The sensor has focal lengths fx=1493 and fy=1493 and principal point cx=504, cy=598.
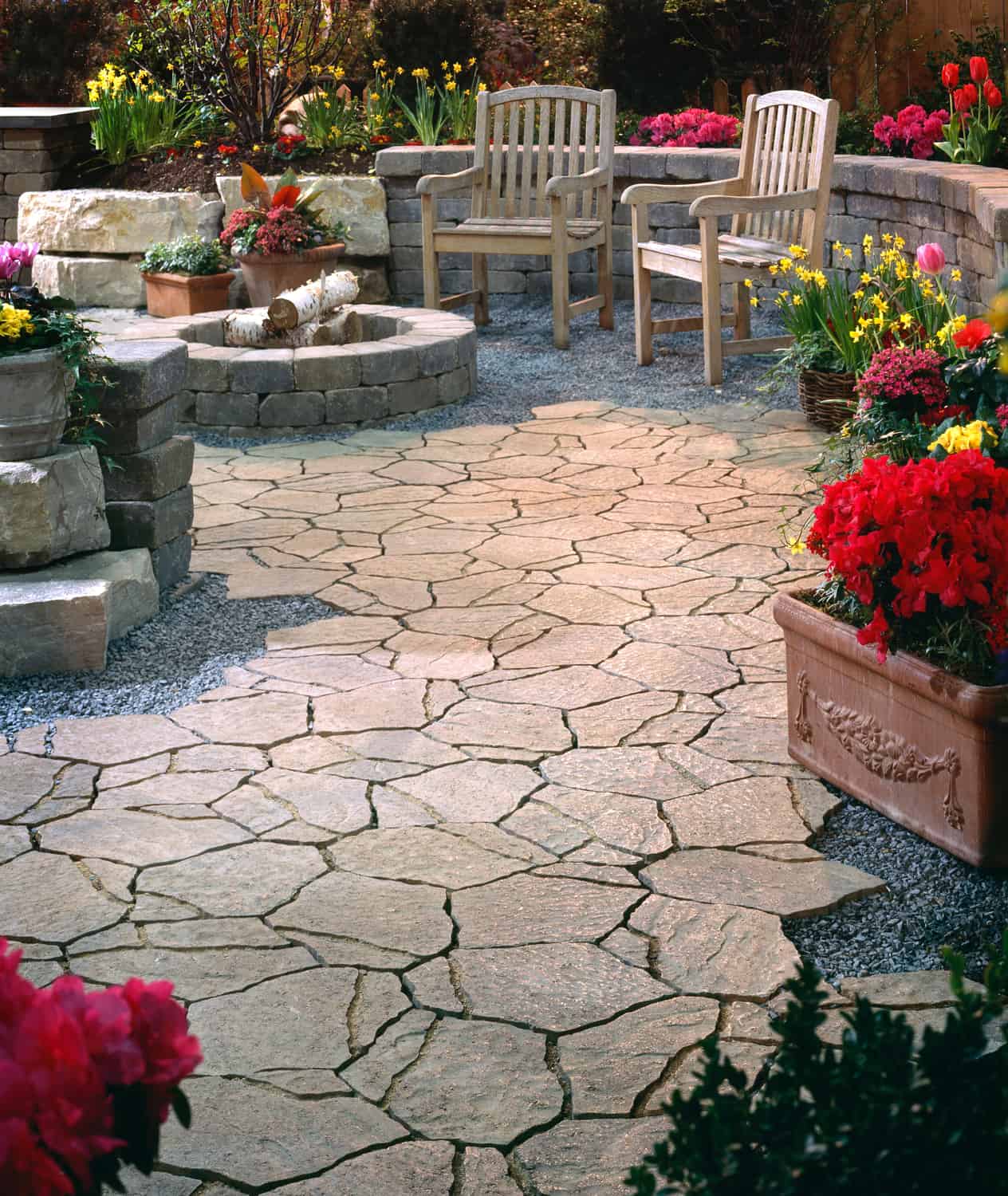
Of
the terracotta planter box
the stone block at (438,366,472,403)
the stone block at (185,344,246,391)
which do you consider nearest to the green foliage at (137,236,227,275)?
the stone block at (185,344,246,391)

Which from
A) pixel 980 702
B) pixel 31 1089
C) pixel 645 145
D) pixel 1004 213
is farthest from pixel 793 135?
pixel 31 1089

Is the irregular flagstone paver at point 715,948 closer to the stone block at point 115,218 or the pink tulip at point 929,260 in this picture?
the pink tulip at point 929,260

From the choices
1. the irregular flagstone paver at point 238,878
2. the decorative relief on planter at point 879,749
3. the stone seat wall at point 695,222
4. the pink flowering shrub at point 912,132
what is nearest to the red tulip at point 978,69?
the stone seat wall at point 695,222

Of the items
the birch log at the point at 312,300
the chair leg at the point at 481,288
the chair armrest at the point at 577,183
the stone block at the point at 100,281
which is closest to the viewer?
the birch log at the point at 312,300

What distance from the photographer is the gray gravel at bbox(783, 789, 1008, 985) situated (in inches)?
97.6

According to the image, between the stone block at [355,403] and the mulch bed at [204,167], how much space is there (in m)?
3.15

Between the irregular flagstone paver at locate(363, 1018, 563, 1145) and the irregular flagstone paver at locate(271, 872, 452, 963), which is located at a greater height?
the irregular flagstone paver at locate(271, 872, 452, 963)

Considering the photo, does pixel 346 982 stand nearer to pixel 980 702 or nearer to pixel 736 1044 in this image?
pixel 736 1044

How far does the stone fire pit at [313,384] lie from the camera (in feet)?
20.5

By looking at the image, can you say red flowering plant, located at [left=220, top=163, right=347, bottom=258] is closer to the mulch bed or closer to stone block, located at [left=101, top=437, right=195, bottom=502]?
the mulch bed

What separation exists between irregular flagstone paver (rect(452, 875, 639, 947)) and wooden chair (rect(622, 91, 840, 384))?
13.6 feet

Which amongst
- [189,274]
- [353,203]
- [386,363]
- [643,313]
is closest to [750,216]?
[643,313]

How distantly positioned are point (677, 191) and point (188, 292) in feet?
8.76

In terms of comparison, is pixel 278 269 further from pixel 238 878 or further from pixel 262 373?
pixel 238 878
